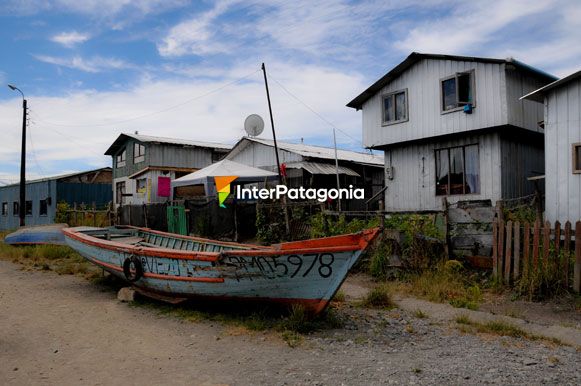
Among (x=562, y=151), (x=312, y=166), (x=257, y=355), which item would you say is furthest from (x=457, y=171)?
(x=257, y=355)

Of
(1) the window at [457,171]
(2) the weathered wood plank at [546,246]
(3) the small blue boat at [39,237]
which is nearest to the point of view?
(2) the weathered wood plank at [546,246]

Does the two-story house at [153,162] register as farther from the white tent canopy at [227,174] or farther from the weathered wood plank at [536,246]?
the weathered wood plank at [536,246]

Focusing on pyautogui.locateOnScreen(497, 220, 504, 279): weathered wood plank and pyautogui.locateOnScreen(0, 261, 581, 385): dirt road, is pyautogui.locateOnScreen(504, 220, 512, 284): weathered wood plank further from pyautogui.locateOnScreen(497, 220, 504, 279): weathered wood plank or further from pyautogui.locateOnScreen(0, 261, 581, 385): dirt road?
pyautogui.locateOnScreen(0, 261, 581, 385): dirt road

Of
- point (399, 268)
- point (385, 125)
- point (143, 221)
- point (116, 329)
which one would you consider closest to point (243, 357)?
point (116, 329)

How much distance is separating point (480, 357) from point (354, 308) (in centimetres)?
264

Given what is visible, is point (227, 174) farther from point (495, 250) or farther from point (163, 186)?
point (495, 250)

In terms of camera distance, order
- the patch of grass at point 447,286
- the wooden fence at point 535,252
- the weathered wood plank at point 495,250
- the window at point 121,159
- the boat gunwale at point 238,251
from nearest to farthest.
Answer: the boat gunwale at point 238,251, the wooden fence at point 535,252, the patch of grass at point 447,286, the weathered wood plank at point 495,250, the window at point 121,159

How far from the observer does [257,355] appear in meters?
5.02

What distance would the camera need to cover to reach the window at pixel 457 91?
13383 millimetres

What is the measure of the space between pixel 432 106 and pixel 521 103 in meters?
2.64

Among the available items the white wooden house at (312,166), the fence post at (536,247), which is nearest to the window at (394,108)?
the white wooden house at (312,166)

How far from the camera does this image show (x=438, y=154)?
588 inches

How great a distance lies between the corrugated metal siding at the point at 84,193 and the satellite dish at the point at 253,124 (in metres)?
14.5

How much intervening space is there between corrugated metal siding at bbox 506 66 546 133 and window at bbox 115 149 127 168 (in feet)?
80.6
